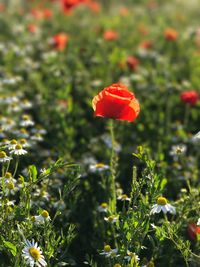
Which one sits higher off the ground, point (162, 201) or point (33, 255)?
point (162, 201)

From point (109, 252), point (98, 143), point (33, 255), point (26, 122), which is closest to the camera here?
point (33, 255)

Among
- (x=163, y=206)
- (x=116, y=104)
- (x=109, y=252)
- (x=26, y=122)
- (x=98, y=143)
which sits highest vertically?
(x=116, y=104)

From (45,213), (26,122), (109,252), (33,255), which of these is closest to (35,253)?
(33,255)

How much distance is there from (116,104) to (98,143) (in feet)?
→ 5.46

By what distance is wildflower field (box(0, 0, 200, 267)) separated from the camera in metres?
2.50

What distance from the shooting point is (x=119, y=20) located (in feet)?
24.5

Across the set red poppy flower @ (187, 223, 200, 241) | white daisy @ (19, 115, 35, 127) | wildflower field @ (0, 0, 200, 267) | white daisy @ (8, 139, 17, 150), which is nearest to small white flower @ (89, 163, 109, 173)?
wildflower field @ (0, 0, 200, 267)

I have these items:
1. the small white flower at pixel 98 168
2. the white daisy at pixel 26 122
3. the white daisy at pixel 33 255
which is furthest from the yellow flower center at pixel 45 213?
the white daisy at pixel 26 122

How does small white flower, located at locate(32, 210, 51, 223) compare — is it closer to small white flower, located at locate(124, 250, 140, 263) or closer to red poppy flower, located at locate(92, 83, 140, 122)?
small white flower, located at locate(124, 250, 140, 263)

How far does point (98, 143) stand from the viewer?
431cm

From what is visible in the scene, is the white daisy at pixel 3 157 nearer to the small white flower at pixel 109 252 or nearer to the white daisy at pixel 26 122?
the small white flower at pixel 109 252

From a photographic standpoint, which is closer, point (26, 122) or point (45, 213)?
point (45, 213)

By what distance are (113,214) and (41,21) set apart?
5.11 m

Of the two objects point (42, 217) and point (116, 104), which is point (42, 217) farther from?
point (116, 104)
